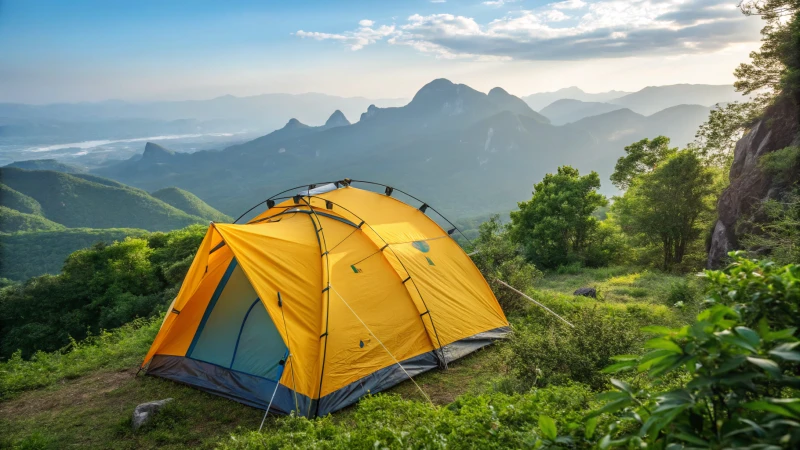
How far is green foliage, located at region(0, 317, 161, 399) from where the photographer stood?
8.34 metres

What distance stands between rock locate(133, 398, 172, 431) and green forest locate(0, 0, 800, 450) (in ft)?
0.46

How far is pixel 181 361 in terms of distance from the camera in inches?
321

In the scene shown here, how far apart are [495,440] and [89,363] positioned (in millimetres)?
9485

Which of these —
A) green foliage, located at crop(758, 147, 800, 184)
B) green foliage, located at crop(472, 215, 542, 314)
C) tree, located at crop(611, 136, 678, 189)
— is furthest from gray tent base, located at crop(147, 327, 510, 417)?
tree, located at crop(611, 136, 678, 189)

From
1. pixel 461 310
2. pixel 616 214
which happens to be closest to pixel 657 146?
pixel 616 214

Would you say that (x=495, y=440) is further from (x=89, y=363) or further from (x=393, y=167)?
(x=393, y=167)

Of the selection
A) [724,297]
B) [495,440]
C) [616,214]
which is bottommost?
[616,214]

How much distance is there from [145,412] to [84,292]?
2597 cm

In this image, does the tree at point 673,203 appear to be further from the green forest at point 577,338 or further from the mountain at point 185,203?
the mountain at point 185,203

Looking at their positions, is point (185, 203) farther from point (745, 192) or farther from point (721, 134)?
point (745, 192)

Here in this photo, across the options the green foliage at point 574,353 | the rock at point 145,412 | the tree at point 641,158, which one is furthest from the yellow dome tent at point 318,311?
the tree at point 641,158

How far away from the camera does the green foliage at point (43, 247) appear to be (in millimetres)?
56094

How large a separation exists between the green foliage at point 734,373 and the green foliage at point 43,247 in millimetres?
63350

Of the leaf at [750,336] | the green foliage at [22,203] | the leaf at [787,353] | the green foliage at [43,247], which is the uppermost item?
the leaf at [750,336]
